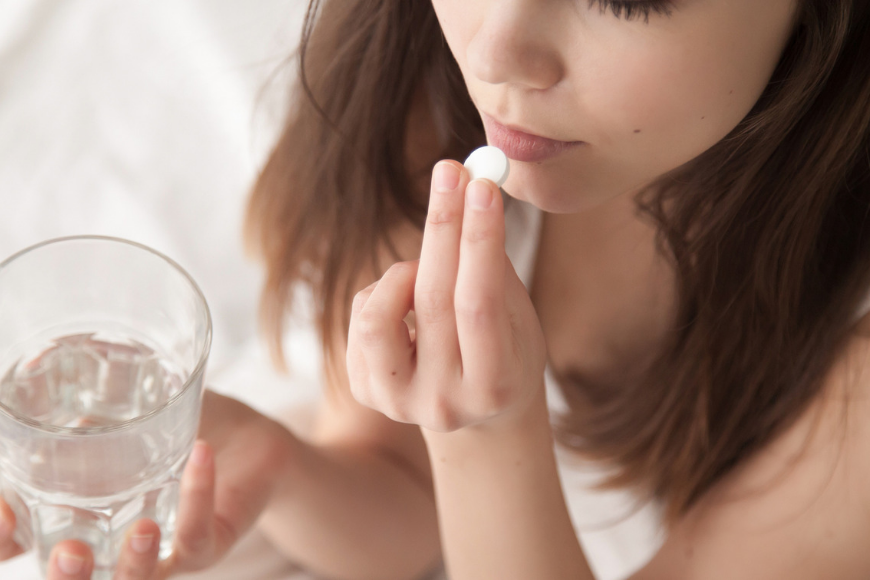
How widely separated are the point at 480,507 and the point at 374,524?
228 mm

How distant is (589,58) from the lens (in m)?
0.45

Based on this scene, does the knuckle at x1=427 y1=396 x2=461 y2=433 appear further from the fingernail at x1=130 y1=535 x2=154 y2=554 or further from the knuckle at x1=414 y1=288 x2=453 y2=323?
the fingernail at x1=130 y1=535 x2=154 y2=554

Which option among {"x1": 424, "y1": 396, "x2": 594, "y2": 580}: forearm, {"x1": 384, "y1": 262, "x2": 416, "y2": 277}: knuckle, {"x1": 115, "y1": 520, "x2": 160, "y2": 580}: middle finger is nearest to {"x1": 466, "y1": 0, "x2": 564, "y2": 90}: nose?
{"x1": 384, "y1": 262, "x2": 416, "y2": 277}: knuckle

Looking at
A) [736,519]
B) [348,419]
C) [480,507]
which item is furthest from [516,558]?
[348,419]

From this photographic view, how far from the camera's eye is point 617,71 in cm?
45

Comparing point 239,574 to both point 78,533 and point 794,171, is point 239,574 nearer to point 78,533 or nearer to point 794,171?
point 78,533

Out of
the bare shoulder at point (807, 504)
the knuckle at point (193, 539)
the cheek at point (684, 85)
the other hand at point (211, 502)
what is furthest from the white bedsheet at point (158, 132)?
the cheek at point (684, 85)

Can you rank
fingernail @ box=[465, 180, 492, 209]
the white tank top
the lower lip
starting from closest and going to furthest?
fingernail @ box=[465, 180, 492, 209] → the lower lip → the white tank top

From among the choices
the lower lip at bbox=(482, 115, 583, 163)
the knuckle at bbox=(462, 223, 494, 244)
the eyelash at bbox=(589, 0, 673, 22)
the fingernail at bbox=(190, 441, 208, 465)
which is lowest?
the fingernail at bbox=(190, 441, 208, 465)

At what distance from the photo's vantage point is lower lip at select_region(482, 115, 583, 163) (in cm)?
52

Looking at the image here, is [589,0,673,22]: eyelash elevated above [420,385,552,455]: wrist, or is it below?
above

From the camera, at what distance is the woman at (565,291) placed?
17.9 inches

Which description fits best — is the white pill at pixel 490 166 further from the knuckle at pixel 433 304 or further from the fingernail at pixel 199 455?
the fingernail at pixel 199 455

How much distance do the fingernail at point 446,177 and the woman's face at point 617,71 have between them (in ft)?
0.22
